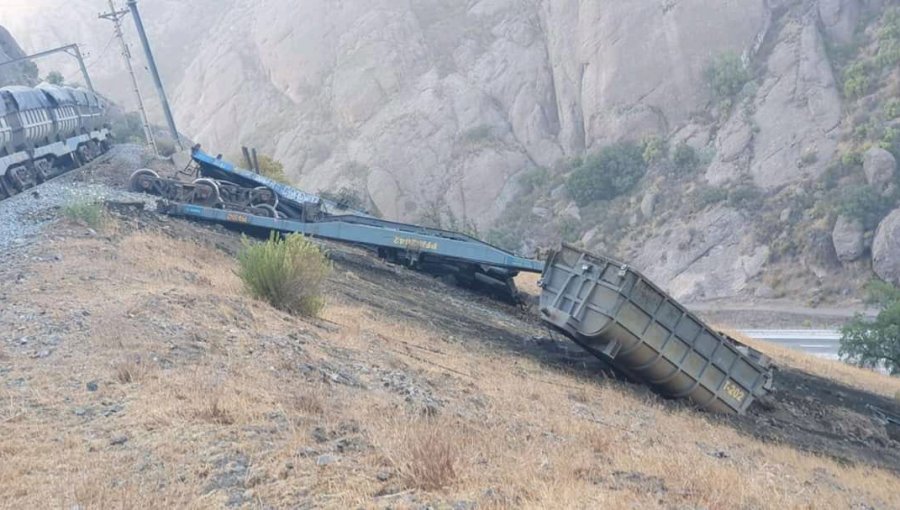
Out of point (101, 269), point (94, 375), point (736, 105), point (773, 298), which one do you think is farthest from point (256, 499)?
point (736, 105)

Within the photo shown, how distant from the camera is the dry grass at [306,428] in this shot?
6.27m

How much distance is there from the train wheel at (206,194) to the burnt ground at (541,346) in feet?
3.25

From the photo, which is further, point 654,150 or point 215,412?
point 654,150

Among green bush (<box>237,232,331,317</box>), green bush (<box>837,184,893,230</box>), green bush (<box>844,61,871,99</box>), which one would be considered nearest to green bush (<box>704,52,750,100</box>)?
green bush (<box>844,61,871,99</box>)

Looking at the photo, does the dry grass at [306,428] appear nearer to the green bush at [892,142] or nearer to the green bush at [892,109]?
the green bush at [892,142]

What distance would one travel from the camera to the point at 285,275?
13.4 meters

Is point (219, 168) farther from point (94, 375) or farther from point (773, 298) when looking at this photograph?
point (773, 298)

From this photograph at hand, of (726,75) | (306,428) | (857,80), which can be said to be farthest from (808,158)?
(306,428)

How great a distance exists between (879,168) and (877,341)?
16309 millimetres

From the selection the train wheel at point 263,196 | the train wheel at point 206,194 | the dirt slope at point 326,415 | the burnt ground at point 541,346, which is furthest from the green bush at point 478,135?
the dirt slope at point 326,415

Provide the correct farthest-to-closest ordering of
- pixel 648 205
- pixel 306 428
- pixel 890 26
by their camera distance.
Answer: pixel 648 205 → pixel 890 26 → pixel 306 428

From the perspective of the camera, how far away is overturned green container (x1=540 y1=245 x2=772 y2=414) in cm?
1456

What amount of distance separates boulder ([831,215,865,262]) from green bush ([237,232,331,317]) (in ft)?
110

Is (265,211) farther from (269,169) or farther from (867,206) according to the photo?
(867,206)
